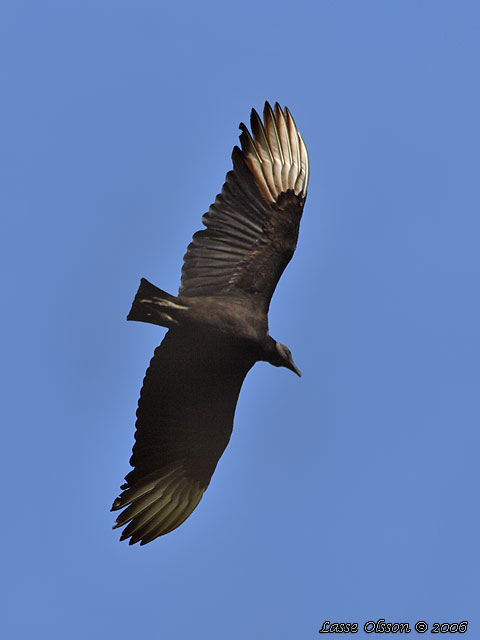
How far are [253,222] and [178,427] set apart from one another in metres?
1.98

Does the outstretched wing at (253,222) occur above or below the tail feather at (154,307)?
above

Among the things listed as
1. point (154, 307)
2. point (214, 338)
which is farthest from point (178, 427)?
point (154, 307)

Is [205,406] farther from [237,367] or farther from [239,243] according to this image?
[239,243]

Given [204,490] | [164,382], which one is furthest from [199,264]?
[204,490]

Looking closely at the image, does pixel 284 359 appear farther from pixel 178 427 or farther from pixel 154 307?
pixel 154 307

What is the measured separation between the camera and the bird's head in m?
11.2

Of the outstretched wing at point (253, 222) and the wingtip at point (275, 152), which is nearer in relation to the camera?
the outstretched wing at point (253, 222)

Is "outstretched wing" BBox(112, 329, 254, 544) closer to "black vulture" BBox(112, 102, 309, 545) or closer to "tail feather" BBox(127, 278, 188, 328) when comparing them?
"black vulture" BBox(112, 102, 309, 545)

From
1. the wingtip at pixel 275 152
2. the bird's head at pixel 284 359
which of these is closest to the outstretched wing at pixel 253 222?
the wingtip at pixel 275 152

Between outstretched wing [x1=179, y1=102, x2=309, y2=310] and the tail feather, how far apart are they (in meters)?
0.58

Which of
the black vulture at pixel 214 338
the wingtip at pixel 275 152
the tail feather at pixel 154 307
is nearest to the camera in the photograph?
the tail feather at pixel 154 307

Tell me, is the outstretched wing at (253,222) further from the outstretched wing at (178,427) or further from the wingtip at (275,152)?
the outstretched wing at (178,427)

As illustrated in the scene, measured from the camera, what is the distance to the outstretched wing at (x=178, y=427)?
35.1 ft

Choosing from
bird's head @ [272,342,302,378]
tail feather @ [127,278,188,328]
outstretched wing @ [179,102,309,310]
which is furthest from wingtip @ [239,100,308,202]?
tail feather @ [127,278,188,328]
